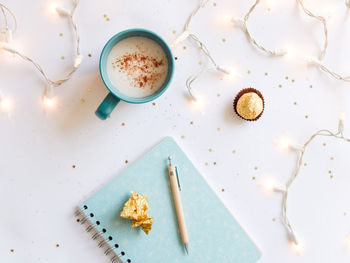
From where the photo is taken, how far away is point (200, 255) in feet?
2.88

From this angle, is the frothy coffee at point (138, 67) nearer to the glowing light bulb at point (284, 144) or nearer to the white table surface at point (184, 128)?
the white table surface at point (184, 128)

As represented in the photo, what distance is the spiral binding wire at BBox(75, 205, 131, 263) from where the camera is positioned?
33.3 inches

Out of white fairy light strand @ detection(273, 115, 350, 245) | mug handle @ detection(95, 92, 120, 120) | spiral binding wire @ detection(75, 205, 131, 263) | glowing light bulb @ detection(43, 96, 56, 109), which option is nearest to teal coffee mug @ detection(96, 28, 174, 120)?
Result: mug handle @ detection(95, 92, 120, 120)

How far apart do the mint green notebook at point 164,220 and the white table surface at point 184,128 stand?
0.03m

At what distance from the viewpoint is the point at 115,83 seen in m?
0.81

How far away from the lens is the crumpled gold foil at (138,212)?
81cm

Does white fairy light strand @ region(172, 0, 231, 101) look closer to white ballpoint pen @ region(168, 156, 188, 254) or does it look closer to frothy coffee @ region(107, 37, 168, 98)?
frothy coffee @ region(107, 37, 168, 98)

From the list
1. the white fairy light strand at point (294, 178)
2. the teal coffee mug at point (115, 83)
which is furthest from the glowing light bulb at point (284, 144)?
the teal coffee mug at point (115, 83)

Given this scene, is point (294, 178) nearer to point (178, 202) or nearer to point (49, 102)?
point (178, 202)

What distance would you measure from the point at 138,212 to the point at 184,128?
0.75ft

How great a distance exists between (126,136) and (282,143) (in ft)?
1.30

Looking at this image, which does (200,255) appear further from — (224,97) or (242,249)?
(224,97)

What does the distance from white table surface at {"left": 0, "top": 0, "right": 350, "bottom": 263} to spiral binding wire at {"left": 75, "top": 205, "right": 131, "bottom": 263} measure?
0.02 m

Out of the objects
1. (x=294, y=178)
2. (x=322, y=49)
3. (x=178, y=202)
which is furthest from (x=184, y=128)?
(x=322, y=49)
